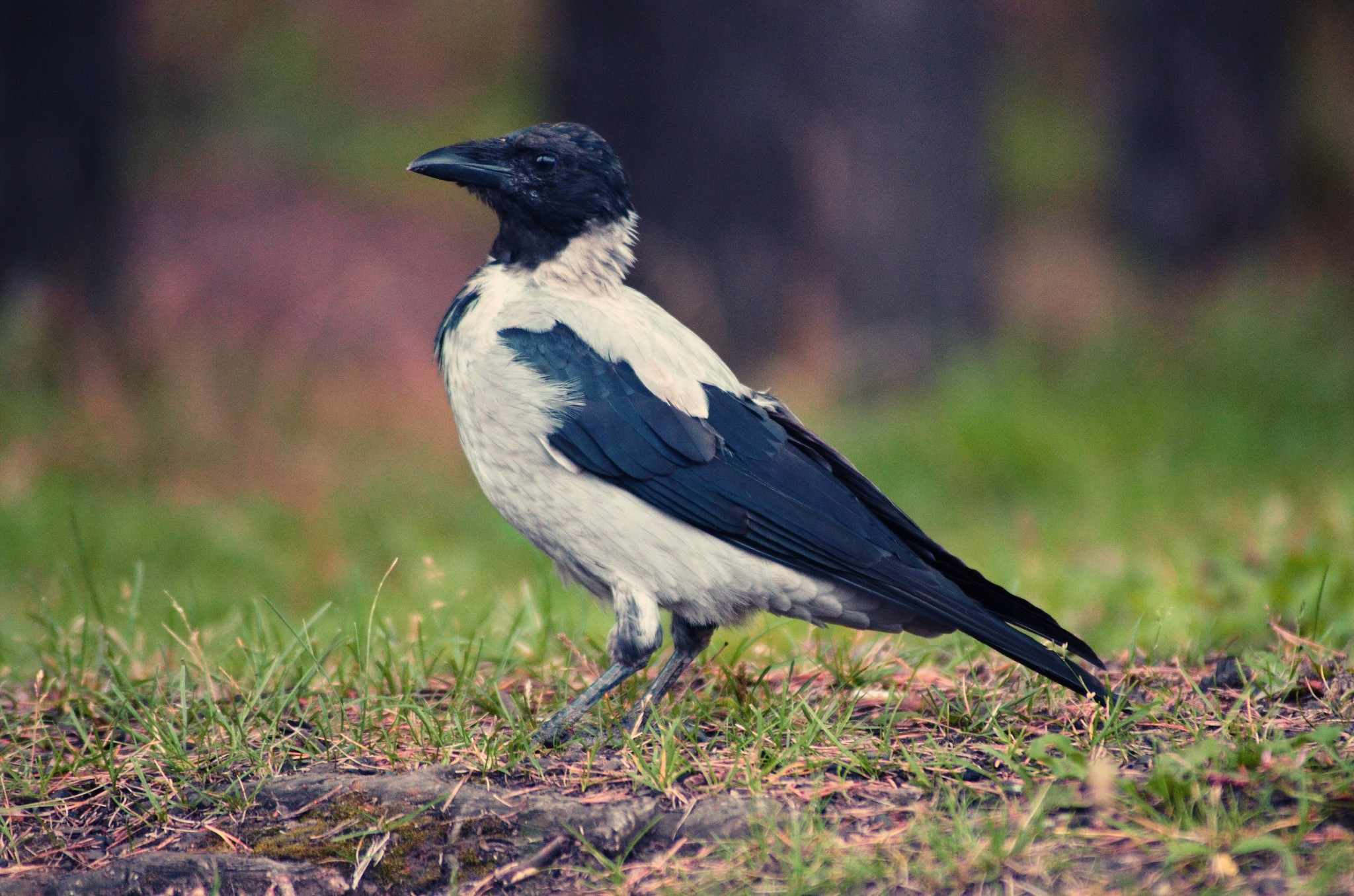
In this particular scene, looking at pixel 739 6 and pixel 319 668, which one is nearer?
pixel 319 668

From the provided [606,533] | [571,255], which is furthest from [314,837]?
[571,255]

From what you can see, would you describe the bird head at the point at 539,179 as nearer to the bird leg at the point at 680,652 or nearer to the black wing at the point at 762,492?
the black wing at the point at 762,492

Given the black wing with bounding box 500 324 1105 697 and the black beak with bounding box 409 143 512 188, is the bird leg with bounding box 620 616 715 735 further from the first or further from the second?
the black beak with bounding box 409 143 512 188

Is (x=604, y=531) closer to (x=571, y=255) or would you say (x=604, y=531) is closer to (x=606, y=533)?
(x=606, y=533)

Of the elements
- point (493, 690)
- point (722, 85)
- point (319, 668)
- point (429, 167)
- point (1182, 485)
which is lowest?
point (319, 668)

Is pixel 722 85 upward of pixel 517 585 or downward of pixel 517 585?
upward

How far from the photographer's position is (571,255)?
367 cm

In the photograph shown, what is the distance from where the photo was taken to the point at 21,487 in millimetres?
6172

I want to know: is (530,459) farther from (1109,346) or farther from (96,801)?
(1109,346)

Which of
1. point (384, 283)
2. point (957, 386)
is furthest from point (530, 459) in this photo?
point (384, 283)

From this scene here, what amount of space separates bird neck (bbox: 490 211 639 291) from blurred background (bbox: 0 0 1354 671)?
3.01ft

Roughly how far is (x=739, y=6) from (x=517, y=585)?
4034 millimetres

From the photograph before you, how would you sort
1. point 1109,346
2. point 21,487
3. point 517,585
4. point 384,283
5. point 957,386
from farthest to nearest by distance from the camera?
point 384,283 → point 1109,346 → point 957,386 → point 21,487 → point 517,585

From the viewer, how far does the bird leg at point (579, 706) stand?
3.05 m
